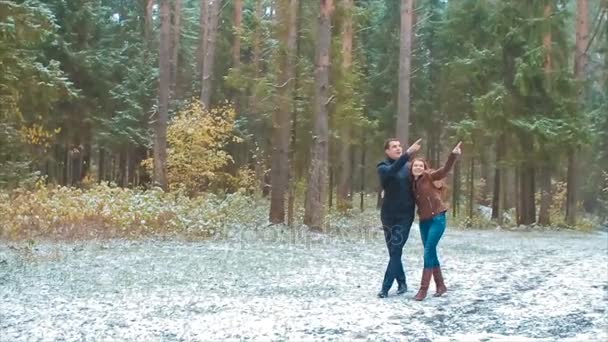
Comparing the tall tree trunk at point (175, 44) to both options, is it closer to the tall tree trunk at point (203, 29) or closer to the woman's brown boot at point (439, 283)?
the tall tree trunk at point (203, 29)

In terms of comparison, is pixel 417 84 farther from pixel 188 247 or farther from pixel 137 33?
pixel 188 247

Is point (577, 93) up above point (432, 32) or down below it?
below

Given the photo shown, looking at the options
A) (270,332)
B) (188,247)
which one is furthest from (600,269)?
(188,247)

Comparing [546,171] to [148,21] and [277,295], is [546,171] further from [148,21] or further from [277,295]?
[148,21]

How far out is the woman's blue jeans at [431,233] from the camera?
6.95 meters

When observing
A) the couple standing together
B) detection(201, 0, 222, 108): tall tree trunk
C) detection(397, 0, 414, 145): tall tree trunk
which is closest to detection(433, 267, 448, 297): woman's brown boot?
the couple standing together

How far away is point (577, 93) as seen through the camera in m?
20.5

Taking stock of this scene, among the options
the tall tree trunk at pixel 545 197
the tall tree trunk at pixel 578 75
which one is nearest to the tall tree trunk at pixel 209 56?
the tall tree trunk at pixel 545 197

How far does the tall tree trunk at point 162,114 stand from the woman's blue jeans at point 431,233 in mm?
11239

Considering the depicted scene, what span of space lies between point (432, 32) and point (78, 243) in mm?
21470

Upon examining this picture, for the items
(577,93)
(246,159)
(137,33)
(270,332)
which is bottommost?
(270,332)

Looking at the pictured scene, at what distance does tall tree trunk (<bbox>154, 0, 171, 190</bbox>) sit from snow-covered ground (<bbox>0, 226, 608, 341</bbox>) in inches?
208

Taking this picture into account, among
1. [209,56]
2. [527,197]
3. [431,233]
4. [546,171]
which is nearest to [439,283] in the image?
[431,233]

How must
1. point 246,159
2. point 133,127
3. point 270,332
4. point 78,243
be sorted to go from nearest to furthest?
point 270,332 → point 78,243 → point 133,127 → point 246,159
